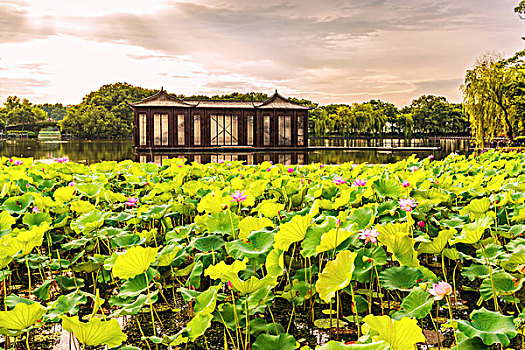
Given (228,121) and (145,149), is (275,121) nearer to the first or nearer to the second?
(228,121)

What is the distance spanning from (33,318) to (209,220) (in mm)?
930

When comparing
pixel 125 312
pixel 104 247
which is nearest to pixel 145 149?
pixel 104 247

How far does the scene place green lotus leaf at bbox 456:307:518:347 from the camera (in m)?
1.16

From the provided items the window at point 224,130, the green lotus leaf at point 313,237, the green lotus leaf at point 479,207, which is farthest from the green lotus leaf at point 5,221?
the window at point 224,130

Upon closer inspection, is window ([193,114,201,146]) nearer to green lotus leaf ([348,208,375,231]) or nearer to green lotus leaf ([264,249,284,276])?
green lotus leaf ([348,208,375,231])

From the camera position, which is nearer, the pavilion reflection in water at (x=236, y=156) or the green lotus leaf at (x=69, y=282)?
the green lotus leaf at (x=69, y=282)

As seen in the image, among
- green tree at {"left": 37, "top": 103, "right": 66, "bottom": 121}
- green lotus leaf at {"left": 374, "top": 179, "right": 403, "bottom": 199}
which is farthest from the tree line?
green tree at {"left": 37, "top": 103, "right": 66, "bottom": 121}

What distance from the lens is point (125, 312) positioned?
5.15 ft

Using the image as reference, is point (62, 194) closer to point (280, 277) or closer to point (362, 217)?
point (280, 277)

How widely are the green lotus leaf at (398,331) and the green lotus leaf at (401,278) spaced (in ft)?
2.17

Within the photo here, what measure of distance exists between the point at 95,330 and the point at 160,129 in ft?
71.6

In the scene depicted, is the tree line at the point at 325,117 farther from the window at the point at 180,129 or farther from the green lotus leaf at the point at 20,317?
the green lotus leaf at the point at 20,317

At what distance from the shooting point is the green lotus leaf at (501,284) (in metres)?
1.70

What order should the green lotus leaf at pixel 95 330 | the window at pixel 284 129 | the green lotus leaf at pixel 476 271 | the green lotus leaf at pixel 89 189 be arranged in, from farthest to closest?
the window at pixel 284 129 < the green lotus leaf at pixel 89 189 < the green lotus leaf at pixel 476 271 < the green lotus leaf at pixel 95 330
